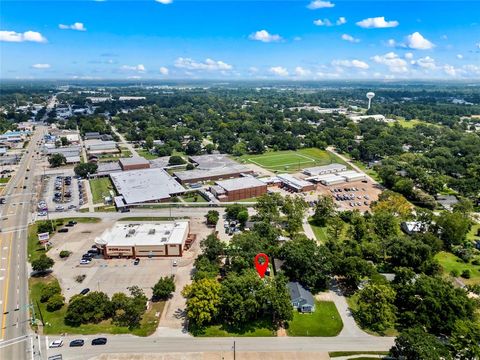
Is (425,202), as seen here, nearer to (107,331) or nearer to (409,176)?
(409,176)

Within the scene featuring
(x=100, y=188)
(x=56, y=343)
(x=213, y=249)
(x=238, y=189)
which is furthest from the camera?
(x=100, y=188)

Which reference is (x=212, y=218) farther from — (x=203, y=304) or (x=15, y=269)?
(x=15, y=269)

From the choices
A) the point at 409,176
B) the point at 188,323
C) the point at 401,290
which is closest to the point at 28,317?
the point at 188,323

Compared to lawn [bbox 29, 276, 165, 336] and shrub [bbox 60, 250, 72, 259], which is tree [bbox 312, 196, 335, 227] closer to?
lawn [bbox 29, 276, 165, 336]

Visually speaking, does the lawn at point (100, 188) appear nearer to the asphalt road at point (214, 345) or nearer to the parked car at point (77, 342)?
the parked car at point (77, 342)

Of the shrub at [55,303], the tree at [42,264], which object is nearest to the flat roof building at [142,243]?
the tree at [42,264]

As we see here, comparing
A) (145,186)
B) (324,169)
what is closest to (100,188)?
(145,186)
